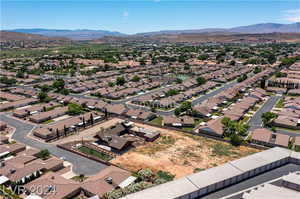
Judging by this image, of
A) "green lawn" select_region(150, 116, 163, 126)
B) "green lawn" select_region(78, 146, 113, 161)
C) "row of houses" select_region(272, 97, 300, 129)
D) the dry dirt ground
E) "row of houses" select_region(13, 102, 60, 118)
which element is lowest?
"green lawn" select_region(78, 146, 113, 161)

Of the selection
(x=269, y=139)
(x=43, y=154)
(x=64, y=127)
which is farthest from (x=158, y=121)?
(x=43, y=154)

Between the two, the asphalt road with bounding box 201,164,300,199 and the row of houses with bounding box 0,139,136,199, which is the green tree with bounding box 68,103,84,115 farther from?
the asphalt road with bounding box 201,164,300,199

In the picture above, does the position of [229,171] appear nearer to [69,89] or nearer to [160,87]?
[160,87]

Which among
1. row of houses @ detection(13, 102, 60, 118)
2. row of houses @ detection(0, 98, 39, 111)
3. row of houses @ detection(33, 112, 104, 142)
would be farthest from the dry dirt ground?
row of houses @ detection(0, 98, 39, 111)

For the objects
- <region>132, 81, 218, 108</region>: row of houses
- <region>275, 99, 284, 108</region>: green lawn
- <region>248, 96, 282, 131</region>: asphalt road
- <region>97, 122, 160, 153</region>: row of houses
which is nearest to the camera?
<region>97, 122, 160, 153</region>: row of houses

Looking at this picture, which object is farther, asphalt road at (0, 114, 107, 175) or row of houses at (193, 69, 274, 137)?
row of houses at (193, 69, 274, 137)

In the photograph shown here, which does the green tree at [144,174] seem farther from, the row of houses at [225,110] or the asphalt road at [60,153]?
the row of houses at [225,110]
